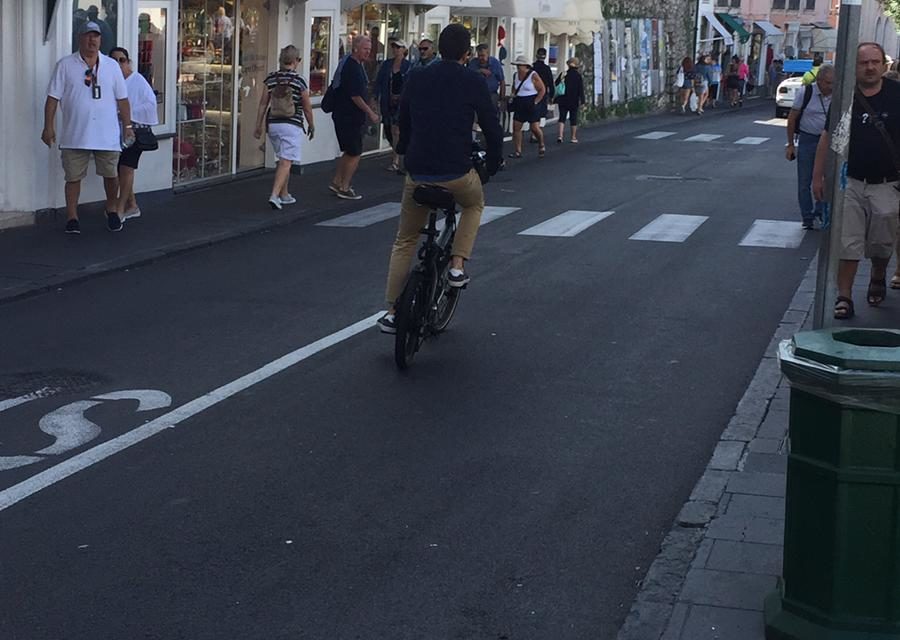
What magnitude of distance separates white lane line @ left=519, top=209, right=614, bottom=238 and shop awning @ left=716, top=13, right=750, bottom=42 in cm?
4838

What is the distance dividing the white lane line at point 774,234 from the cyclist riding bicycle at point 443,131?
619 cm

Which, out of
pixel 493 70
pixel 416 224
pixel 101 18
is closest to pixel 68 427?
pixel 416 224

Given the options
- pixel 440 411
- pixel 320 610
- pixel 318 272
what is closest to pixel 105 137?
pixel 318 272

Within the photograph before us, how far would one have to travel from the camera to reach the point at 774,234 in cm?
1547

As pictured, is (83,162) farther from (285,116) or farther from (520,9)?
(520,9)

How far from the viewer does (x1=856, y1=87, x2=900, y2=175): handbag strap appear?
9.91 meters

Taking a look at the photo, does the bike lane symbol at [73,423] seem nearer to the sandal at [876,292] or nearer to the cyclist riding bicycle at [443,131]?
the cyclist riding bicycle at [443,131]

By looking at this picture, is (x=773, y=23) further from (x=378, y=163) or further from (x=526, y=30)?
(x=378, y=163)

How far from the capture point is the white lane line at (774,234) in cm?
1467

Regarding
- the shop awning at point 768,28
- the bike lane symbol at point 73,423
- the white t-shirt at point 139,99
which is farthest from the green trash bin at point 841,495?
the shop awning at point 768,28

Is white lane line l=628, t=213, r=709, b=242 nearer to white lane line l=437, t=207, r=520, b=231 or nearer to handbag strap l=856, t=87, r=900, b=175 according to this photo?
white lane line l=437, t=207, r=520, b=231

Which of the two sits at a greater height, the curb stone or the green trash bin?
the green trash bin

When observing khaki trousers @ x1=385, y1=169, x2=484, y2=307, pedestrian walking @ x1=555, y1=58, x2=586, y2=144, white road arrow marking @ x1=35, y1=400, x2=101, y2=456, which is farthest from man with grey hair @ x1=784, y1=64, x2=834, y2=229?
pedestrian walking @ x1=555, y1=58, x2=586, y2=144

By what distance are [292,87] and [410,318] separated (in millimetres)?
8066
